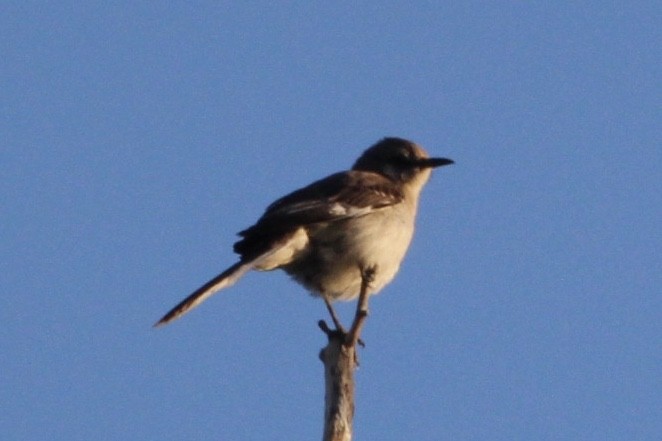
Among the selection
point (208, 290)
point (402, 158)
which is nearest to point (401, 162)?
point (402, 158)

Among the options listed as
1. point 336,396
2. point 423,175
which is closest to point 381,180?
point 423,175

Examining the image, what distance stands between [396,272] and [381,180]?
1138 mm

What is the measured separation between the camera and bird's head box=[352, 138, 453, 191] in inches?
533

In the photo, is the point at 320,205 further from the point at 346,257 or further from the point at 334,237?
the point at 346,257

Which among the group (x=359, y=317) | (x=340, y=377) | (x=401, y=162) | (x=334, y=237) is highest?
(x=401, y=162)

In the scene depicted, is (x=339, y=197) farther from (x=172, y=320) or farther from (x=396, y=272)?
(x=172, y=320)

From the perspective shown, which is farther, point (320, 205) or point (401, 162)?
point (401, 162)

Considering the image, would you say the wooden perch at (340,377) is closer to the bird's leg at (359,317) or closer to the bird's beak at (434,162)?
the bird's leg at (359,317)

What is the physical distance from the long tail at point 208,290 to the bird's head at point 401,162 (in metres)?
3.12

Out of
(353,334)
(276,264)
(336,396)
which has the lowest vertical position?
(336,396)

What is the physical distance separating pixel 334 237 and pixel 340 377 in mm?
2937

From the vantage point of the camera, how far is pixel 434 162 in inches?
535

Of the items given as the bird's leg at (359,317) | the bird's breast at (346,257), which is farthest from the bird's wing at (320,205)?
the bird's leg at (359,317)

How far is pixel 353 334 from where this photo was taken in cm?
930
